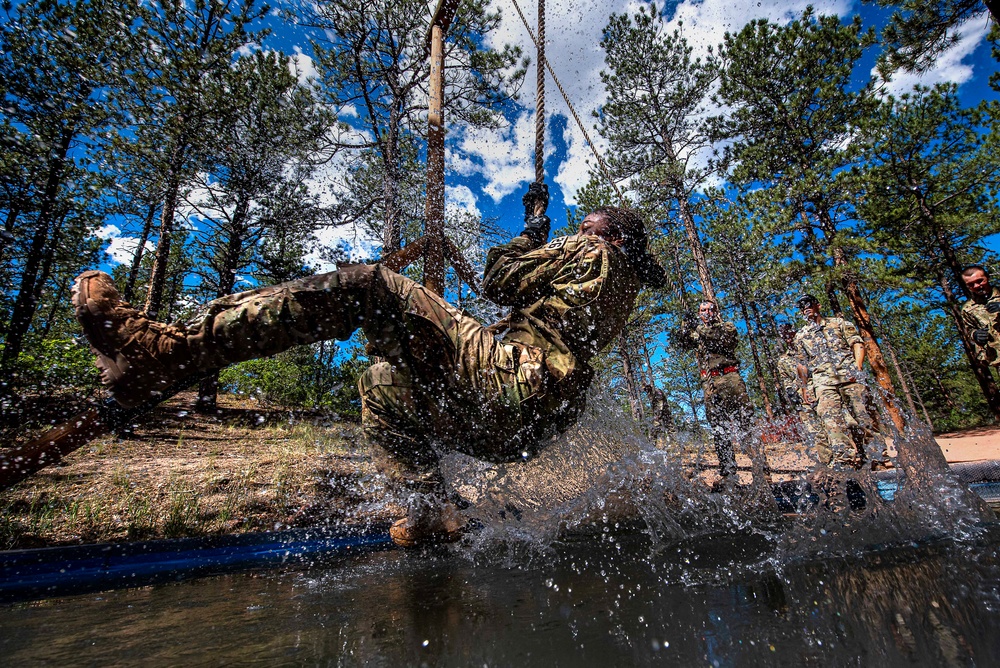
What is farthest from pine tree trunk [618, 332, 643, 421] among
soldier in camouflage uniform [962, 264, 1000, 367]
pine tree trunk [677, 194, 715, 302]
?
soldier in camouflage uniform [962, 264, 1000, 367]

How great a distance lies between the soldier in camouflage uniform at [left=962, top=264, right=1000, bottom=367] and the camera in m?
4.79

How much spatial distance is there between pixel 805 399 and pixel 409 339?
604 cm

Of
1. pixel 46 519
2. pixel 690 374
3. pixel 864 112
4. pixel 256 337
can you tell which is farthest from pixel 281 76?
pixel 690 374

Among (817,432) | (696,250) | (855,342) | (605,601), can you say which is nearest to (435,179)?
(605,601)

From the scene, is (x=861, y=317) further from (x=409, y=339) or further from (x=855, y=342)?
(x=409, y=339)

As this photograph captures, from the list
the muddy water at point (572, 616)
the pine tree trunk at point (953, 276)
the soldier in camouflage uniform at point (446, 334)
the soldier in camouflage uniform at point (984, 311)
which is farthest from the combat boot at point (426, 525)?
the pine tree trunk at point (953, 276)

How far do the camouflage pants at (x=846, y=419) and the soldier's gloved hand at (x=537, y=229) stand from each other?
16.5 ft

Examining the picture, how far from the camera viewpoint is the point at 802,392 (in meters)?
5.87

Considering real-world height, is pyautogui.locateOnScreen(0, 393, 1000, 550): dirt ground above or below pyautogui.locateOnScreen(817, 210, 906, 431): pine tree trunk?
below

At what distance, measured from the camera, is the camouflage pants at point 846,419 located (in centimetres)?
530

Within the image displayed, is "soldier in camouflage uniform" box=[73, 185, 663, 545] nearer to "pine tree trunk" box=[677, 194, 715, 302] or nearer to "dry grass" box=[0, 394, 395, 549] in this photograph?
"dry grass" box=[0, 394, 395, 549]

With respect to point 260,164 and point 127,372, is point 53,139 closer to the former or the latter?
point 260,164

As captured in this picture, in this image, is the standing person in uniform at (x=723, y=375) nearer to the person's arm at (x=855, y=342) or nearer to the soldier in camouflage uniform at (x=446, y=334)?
the person's arm at (x=855, y=342)

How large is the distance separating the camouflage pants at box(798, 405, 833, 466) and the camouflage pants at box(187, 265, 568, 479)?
5.31 meters
